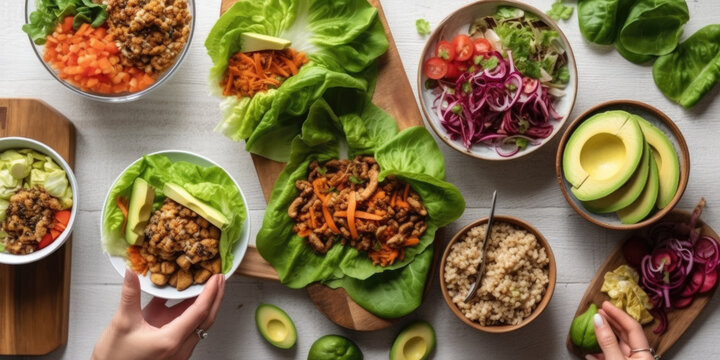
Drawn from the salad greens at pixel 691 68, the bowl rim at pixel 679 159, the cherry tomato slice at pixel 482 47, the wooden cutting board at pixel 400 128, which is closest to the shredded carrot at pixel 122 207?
the wooden cutting board at pixel 400 128

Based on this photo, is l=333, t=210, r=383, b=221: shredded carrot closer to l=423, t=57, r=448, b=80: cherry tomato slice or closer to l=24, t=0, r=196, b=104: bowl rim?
l=423, t=57, r=448, b=80: cherry tomato slice

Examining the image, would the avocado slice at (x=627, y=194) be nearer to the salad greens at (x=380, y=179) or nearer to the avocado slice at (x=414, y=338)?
the salad greens at (x=380, y=179)

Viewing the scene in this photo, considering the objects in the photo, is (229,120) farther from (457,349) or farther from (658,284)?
(658,284)

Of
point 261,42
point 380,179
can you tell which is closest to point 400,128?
point 380,179

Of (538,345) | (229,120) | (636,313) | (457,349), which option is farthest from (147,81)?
(636,313)

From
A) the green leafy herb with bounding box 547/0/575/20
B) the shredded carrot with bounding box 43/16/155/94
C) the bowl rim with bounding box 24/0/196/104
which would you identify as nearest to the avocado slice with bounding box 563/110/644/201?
the green leafy herb with bounding box 547/0/575/20

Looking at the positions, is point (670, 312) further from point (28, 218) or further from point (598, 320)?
point (28, 218)
